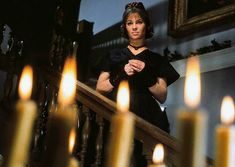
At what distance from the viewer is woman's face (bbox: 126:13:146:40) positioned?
357 centimetres

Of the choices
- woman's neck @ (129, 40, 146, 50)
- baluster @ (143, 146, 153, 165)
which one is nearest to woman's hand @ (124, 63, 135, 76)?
woman's neck @ (129, 40, 146, 50)

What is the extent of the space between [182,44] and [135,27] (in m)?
1.64

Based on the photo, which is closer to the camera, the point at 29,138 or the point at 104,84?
the point at 29,138

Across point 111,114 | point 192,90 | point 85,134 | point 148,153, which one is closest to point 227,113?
point 192,90

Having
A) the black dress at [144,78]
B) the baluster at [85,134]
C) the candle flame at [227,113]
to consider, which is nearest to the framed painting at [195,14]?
the black dress at [144,78]

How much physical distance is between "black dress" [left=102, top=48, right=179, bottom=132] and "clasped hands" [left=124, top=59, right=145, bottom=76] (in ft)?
0.18

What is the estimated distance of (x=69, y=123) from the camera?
18.6 inches

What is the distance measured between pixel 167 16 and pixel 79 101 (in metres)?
2.58

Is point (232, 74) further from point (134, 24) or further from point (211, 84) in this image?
point (134, 24)

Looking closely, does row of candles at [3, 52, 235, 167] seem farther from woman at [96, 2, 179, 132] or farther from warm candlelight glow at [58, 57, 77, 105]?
woman at [96, 2, 179, 132]

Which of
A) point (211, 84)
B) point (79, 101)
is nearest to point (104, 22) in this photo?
point (211, 84)

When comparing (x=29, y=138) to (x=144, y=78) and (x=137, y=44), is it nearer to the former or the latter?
(x=144, y=78)

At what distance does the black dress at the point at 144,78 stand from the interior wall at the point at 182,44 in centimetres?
114

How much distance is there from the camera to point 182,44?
5082 mm
